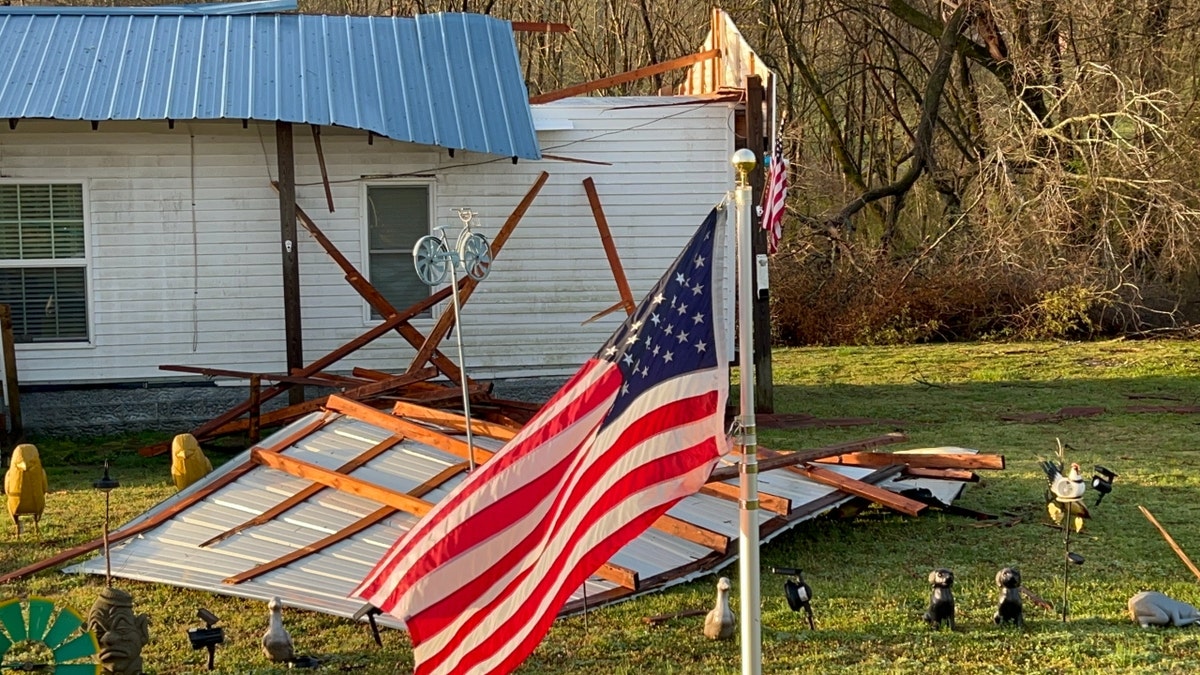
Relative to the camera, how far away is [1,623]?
17.6 ft

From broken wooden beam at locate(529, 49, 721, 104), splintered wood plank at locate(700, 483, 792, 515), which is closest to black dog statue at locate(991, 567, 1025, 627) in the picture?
splintered wood plank at locate(700, 483, 792, 515)

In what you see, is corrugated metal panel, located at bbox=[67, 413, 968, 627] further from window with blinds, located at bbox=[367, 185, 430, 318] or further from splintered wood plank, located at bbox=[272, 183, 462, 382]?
window with blinds, located at bbox=[367, 185, 430, 318]

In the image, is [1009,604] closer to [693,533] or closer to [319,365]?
[693,533]

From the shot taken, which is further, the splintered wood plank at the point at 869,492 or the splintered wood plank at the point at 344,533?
the splintered wood plank at the point at 869,492

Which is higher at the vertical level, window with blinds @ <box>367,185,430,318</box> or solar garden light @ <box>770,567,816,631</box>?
window with blinds @ <box>367,185,430,318</box>

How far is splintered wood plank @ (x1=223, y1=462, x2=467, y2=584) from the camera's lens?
7.42m

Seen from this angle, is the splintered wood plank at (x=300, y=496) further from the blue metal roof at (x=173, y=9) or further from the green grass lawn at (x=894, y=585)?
the blue metal roof at (x=173, y=9)

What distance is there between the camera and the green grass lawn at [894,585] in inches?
243

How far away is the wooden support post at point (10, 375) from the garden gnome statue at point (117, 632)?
7.08m

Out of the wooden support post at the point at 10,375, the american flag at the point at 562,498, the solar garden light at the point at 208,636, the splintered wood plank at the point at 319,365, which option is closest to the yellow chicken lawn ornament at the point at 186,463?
the splintered wood plank at the point at 319,365

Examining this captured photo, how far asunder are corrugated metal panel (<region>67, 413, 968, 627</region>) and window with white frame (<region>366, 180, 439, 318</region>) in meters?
4.15

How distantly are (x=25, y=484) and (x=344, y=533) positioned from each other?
2.46 metres

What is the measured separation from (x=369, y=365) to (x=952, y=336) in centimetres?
1146

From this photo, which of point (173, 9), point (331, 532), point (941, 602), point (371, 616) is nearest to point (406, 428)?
point (331, 532)
